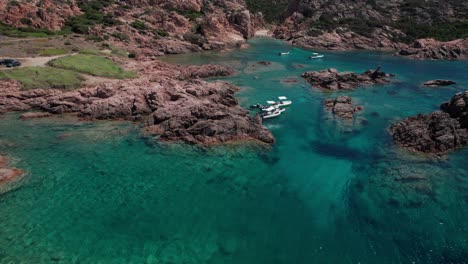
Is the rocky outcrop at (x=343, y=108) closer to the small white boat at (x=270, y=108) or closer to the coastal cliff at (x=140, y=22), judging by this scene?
the small white boat at (x=270, y=108)

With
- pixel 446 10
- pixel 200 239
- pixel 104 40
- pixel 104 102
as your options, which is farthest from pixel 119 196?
pixel 446 10

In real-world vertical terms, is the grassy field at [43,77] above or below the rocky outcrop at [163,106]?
above

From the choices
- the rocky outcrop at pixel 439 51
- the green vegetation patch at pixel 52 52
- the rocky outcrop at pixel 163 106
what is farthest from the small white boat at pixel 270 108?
the rocky outcrop at pixel 439 51

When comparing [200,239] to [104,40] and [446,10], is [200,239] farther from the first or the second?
[446,10]

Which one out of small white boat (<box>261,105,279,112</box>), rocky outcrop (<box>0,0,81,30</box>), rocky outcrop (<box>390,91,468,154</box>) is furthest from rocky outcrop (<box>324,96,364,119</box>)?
rocky outcrop (<box>0,0,81,30</box>)

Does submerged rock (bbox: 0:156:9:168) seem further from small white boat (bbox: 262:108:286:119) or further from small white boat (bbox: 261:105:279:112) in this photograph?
small white boat (bbox: 261:105:279:112)

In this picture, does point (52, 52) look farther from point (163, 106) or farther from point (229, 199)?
point (229, 199)
